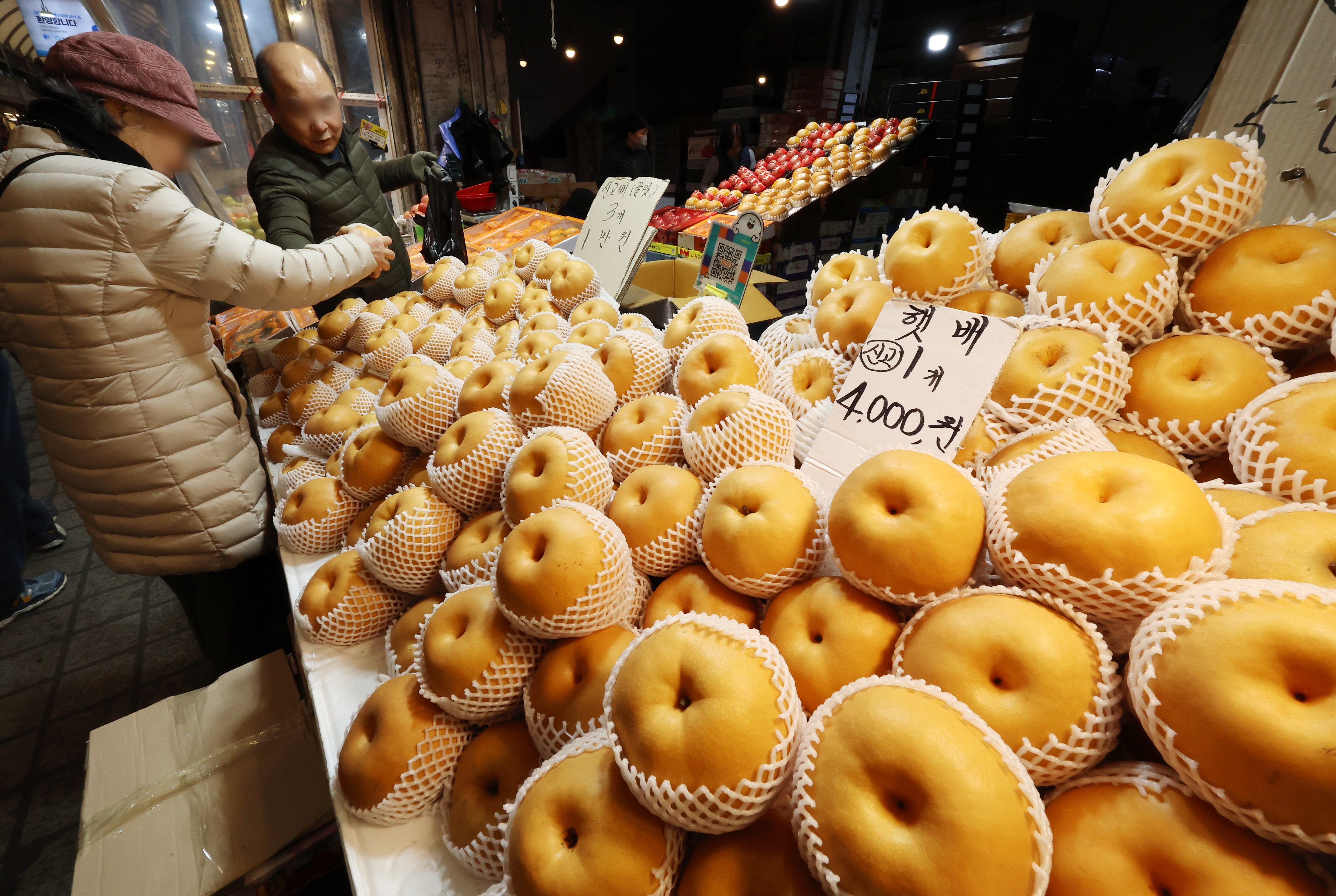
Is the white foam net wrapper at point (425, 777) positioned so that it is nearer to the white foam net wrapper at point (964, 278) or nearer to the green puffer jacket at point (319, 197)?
the white foam net wrapper at point (964, 278)

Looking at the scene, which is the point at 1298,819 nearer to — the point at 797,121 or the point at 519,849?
the point at 519,849

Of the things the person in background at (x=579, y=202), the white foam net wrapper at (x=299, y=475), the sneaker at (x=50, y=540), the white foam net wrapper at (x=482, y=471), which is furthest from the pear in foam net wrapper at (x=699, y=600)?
the person in background at (x=579, y=202)

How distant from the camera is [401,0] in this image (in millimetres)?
8086

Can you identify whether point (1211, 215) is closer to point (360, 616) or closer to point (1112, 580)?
point (1112, 580)

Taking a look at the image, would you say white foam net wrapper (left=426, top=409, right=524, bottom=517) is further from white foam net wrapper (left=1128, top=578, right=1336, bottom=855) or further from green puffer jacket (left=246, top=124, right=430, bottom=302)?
green puffer jacket (left=246, top=124, right=430, bottom=302)

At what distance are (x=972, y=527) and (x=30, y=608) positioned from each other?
5.45m

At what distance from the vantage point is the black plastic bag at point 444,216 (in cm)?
361

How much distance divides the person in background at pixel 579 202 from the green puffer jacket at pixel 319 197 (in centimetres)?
451

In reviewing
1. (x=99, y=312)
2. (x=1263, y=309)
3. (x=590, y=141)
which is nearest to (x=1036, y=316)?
(x=1263, y=309)

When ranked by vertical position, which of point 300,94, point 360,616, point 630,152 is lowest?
point 360,616

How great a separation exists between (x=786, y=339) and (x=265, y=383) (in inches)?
112

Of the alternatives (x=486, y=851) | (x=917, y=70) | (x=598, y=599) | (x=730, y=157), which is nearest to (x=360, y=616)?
(x=486, y=851)

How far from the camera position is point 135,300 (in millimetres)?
1800

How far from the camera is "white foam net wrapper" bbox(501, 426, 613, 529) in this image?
1.30 meters
